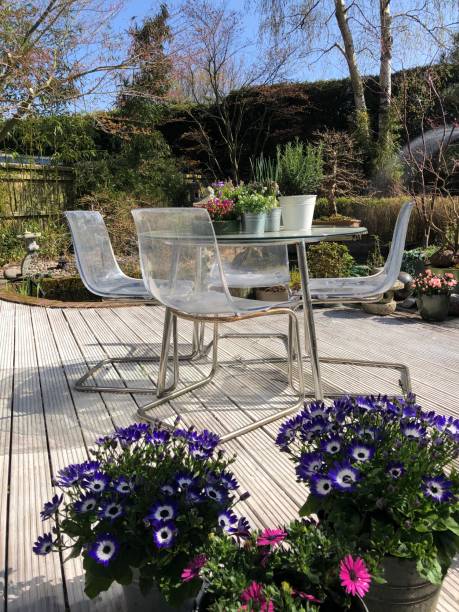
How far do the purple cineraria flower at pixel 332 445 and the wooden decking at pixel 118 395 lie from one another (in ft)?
1.48

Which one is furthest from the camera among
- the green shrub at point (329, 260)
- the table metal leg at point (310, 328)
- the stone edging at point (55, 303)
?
the green shrub at point (329, 260)

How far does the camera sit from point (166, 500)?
854mm

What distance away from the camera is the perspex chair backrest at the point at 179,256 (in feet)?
6.08

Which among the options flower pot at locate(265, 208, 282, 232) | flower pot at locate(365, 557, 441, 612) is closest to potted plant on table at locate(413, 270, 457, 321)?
flower pot at locate(265, 208, 282, 232)

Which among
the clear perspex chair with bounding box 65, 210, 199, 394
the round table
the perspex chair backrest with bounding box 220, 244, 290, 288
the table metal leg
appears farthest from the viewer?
the perspex chair backrest with bounding box 220, 244, 290, 288

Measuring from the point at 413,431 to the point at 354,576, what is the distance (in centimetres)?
31

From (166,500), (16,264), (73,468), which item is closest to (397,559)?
(166,500)

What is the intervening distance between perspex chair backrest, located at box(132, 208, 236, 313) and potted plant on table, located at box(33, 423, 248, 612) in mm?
1027

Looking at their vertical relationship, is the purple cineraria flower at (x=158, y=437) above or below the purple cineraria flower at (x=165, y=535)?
above

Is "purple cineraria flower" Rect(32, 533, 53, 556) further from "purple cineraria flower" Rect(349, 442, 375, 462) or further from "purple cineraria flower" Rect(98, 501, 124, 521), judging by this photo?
"purple cineraria flower" Rect(349, 442, 375, 462)

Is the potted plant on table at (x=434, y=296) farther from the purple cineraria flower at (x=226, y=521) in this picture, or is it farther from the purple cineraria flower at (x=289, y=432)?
the purple cineraria flower at (x=226, y=521)

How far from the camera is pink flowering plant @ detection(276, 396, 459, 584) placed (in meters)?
0.84

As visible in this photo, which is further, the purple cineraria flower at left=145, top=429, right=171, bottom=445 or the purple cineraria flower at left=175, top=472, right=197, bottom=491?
the purple cineraria flower at left=145, top=429, right=171, bottom=445

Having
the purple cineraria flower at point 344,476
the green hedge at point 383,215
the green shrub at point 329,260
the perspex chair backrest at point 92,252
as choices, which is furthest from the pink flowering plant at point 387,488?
the green hedge at point 383,215
